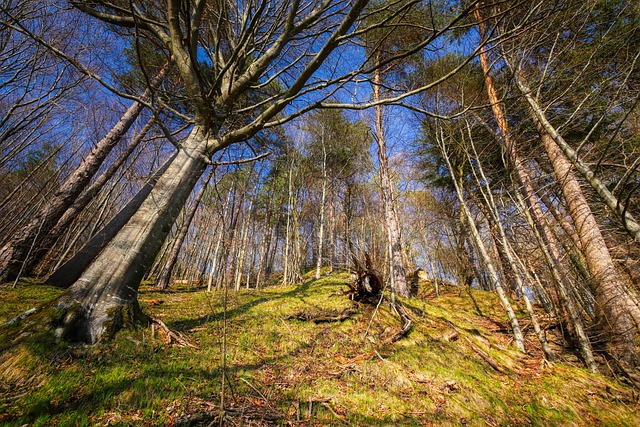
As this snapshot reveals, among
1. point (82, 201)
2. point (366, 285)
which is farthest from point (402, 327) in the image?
point (82, 201)

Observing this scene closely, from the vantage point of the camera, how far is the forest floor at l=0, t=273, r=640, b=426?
1.67 meters

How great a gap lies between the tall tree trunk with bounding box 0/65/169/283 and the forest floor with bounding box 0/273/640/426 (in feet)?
2.05

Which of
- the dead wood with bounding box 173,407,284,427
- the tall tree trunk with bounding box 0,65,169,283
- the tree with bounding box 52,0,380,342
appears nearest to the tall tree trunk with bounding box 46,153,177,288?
the tall tree trunk with bounding box 0,65,169,283

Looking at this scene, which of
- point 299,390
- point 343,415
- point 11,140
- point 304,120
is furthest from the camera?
point 304,120

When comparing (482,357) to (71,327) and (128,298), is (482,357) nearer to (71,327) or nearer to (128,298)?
(128,298)

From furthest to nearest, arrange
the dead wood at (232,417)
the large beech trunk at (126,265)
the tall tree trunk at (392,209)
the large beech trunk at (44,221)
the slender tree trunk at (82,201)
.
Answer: the tall tree trunk at (392,209)
the slender tree trunk at (82,201)
the large beech trunk at (44,221)
the large beech trunk at (126,265)
the dead wood at (232,417)

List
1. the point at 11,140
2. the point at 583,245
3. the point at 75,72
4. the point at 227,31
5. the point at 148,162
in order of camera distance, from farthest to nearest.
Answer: the point at 148,162, the point at 11,140, the point at 75,72, the point at 583,245, the point at 227,31

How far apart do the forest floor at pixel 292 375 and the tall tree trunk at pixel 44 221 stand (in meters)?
0.62

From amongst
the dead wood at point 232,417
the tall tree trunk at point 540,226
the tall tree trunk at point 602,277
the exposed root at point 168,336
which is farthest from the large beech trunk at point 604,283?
the exposed root at point 168,336

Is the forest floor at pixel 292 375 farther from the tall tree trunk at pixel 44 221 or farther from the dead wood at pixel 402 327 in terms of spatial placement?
the tall tree trunk at pixel 44 221

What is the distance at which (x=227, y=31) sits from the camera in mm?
4246

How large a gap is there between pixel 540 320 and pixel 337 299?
5.40 metres

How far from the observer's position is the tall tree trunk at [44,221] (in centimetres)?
507

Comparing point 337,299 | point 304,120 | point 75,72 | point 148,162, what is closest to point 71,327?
point 337,299
